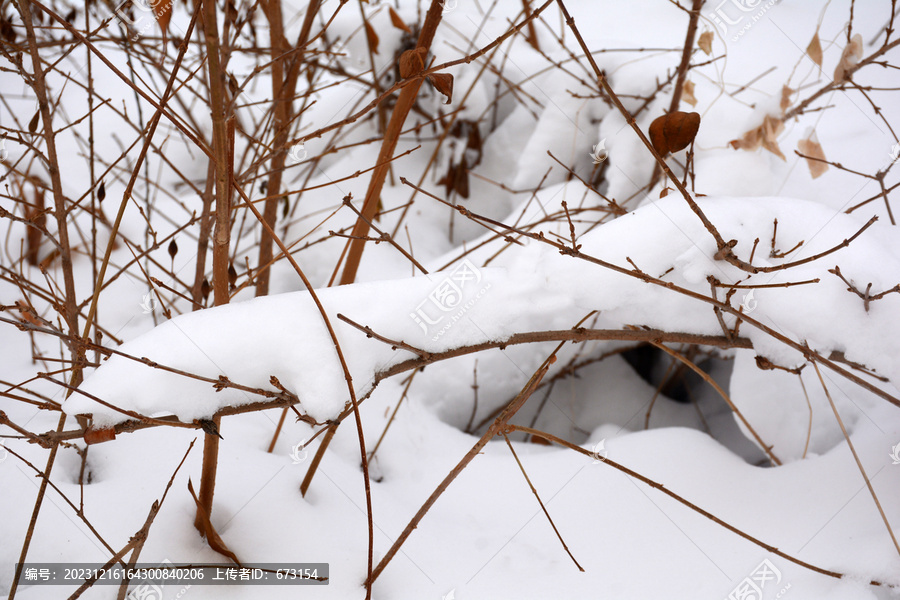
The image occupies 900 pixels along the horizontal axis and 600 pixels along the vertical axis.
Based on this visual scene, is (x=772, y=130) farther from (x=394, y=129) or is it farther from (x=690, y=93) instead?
(x=394, y=129)

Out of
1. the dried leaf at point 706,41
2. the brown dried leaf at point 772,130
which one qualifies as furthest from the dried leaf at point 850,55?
the dried leaf at point 706,41

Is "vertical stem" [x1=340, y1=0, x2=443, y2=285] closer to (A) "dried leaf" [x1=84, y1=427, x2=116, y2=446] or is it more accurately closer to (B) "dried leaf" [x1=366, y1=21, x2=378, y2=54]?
(A) "dried leaf" [x1=84, y1=427, x2=116, y2=446]

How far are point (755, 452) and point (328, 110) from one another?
69.0 inches

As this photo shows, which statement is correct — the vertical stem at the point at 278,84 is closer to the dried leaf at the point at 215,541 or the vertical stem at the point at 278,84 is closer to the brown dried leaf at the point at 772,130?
the dried leaf at the point at 215,541

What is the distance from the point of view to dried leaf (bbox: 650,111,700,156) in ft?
3.08

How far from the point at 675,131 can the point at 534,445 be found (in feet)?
3.00

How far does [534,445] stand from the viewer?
1.56 metres

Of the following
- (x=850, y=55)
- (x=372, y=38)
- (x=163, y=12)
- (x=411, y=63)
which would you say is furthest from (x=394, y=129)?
(x=850, y=55)

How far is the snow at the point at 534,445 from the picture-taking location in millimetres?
887


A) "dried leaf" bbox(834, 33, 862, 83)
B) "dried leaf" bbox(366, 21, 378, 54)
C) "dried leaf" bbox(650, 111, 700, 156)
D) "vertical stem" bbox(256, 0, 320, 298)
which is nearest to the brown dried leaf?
"dried leaf" bbox(834, 33, 862, 83)

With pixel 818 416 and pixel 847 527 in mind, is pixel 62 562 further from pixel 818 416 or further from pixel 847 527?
pixel 818 416

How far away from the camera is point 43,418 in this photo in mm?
1218

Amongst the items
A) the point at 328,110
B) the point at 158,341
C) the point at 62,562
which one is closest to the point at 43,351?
the point at 62,562

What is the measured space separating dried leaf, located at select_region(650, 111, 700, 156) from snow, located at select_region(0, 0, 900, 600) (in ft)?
0.31
